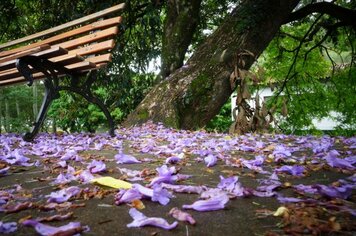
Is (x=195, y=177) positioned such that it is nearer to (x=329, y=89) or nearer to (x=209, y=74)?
(x=209, y=74)

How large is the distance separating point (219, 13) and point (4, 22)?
6.62 metres

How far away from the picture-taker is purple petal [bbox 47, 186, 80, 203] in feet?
5.02

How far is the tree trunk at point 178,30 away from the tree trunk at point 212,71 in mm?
509

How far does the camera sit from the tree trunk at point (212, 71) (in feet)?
18.4

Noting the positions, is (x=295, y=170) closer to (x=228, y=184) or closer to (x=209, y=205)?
(x=228, y=184)

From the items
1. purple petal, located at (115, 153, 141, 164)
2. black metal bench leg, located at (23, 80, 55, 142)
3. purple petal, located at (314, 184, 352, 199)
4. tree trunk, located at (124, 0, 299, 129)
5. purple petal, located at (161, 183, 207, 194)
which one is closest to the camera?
purple petal, located at (314, 184, 352, 199)

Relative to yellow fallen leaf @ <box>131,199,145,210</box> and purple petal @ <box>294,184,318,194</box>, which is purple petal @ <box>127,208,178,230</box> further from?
purple petal @ <box>294,184,318,194</box>

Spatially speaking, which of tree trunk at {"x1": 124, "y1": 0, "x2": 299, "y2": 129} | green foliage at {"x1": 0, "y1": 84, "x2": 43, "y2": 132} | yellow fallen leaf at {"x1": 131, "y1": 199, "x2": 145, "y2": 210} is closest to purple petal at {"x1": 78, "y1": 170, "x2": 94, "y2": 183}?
yellow fallen leaf at {"x1": 131, "y1": 199, "x2": 145, "y2": 210}

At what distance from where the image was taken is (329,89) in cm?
1433

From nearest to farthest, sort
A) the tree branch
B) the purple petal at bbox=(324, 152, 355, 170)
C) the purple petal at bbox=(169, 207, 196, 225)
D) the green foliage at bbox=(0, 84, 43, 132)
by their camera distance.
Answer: the purple petal at bbox=(169, 207, 196, 225) → the purple petal at bbox=(324, 152, 355, 170) → the tree branch → the green foliage at bbox=(0, 84, 43, 132)

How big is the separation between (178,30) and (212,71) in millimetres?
1616

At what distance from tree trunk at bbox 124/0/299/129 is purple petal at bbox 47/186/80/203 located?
3.80m

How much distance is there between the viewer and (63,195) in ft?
5.21

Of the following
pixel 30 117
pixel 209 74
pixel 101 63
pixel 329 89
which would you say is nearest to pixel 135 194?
pixel 101 63
